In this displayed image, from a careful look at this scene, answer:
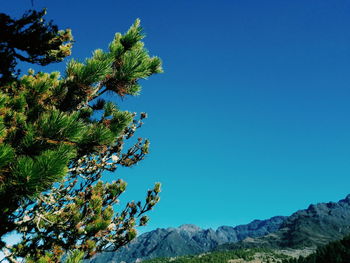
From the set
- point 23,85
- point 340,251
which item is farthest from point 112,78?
point 340,251

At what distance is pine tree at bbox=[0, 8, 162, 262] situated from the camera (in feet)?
10.0

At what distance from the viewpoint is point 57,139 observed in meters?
3.42

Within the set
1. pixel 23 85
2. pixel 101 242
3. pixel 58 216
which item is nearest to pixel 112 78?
pixel 23 85

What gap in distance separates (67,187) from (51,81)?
402 centimetres

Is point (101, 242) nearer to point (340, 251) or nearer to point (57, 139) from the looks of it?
point (57, 139)

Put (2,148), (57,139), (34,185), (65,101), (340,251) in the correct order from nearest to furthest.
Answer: (2,148) < (34,185) < (57,139) < (65,101) < (340,251)

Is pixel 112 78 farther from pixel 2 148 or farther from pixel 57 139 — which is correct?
pixel 2 148

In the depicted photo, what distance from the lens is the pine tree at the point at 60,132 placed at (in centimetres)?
306

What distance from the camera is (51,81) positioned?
169 inches

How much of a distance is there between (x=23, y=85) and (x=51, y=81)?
0.41 m

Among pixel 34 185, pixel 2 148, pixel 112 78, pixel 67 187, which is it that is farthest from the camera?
pixel 67 187

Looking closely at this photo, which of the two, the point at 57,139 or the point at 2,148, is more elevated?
the point at 57,139

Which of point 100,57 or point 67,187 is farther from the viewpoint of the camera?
point 67,187

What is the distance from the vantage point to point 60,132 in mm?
3371
